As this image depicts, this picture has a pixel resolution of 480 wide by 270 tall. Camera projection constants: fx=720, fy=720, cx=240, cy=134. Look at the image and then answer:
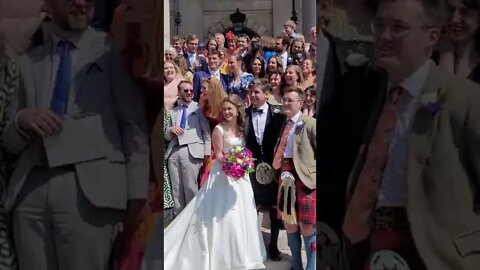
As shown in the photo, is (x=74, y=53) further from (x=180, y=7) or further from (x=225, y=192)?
(x=180, y=7)

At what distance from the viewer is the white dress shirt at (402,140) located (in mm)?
2920

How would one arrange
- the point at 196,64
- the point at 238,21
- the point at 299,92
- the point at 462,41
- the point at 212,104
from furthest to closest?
the point at 238,21 < the point at 196,64 < the point at 212,104 < the point at 299,92 < the point at 462,41

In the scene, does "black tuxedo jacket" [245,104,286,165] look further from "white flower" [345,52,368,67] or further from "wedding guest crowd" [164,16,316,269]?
"white flower" [345,52,368,67]

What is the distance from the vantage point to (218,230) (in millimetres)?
6207

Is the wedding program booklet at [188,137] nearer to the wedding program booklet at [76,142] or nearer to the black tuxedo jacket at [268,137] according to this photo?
the black tuxedo jacket at [268,137]

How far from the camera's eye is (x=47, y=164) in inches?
117

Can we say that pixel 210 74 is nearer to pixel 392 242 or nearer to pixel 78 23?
pixel 78 23

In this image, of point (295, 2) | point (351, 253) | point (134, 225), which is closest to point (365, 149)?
point (351, 253)

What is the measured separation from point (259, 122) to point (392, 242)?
3.49 meters

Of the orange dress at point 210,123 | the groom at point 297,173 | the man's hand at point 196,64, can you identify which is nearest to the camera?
the groom at point 297,173

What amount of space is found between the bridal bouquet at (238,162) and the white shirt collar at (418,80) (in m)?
3.25

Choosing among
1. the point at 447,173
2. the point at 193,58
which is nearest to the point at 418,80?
the point at 447,173

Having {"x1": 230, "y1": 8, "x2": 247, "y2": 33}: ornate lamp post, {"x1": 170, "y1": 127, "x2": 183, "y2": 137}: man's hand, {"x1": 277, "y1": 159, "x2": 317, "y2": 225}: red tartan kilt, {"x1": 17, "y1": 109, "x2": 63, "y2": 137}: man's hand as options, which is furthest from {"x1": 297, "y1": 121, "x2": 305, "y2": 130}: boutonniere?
{"x1": 230, "y1": 8, "x2": 247, "y2": 33}: ornate lamp post

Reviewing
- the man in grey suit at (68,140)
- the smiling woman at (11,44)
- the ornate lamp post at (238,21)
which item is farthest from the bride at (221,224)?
the ornate lamp post at (238,21)
